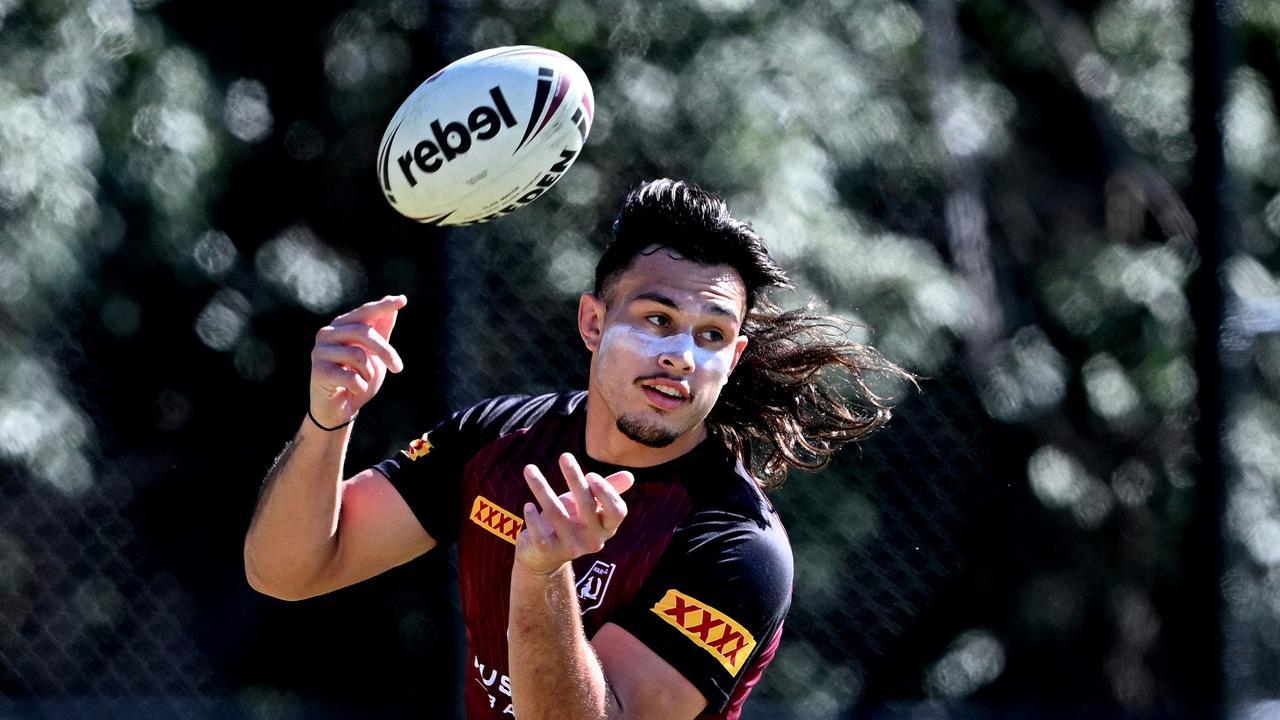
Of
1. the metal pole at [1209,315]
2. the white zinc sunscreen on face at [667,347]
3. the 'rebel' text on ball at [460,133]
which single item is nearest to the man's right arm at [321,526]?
the white zinc sunscreen on face at [667,347]

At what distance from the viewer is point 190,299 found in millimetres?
5207

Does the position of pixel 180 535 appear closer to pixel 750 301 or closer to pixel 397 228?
pixel 397 228

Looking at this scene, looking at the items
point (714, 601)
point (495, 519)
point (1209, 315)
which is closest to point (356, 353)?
point (495, 519)

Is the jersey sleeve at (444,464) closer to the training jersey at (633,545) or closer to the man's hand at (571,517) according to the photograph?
the training jersey at (633,545)

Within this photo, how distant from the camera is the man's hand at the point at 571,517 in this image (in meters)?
2.13

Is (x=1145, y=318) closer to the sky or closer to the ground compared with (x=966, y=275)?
closer to the ground

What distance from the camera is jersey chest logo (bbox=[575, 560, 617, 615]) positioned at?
280cm

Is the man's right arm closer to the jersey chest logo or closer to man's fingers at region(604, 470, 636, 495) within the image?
the jersey chest logo

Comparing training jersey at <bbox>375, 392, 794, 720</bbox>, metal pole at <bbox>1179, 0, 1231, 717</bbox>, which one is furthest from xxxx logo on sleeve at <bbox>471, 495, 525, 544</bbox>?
metal pole at <bbox>1179, 0, 1231, 717</bbox>

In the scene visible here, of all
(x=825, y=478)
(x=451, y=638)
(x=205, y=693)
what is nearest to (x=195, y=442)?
(x=205, y=693)

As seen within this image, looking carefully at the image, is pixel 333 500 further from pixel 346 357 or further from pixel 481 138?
pixel 481 138

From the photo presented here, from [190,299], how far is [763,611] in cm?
311

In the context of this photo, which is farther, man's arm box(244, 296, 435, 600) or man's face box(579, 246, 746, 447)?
man's face box(579, 246, 746, 447)

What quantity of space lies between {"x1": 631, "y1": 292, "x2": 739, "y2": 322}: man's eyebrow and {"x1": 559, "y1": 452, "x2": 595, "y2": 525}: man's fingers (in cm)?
73
